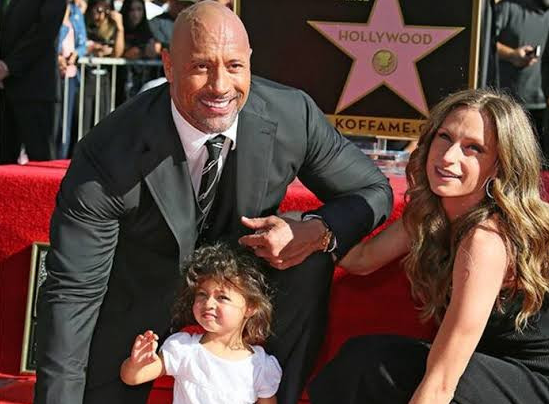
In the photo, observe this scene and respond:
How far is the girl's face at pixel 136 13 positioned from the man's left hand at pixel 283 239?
5719 millimetres

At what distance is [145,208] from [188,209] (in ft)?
0.33

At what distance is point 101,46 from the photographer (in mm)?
8102

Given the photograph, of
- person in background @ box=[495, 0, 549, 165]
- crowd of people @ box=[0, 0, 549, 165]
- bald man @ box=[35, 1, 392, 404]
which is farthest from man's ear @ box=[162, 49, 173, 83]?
person in background @ box=[495, 0, 549, 165]

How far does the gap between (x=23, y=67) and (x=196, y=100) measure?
139 inches

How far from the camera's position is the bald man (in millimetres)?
2387

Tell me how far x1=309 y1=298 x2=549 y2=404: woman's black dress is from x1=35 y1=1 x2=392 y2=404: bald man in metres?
0.18

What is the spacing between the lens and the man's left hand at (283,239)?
2436mm

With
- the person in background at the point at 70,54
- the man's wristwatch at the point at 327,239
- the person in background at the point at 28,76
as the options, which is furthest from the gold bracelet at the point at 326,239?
the person in background at the point at 70,54

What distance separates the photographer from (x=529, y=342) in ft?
7.96

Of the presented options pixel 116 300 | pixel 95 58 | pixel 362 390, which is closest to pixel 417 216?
pixel 362 390

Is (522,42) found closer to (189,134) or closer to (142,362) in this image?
(189,134)

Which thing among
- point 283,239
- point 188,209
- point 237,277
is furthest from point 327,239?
point 188,209

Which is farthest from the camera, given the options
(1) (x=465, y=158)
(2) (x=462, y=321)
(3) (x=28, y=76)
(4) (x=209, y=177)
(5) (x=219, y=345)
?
(3) (x=28, y=76)

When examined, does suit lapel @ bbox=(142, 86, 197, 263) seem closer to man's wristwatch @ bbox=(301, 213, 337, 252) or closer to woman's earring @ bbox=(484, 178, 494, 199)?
man's wristwatch @ bbox=(301, 213, 337, 252)
